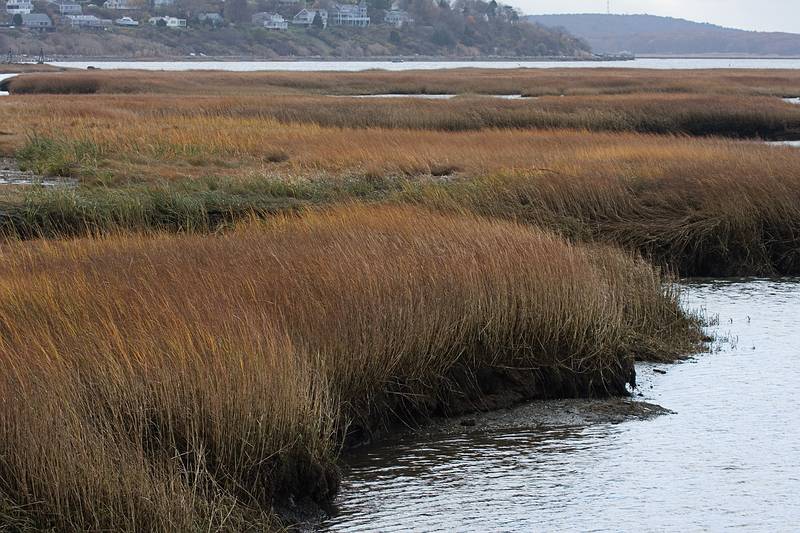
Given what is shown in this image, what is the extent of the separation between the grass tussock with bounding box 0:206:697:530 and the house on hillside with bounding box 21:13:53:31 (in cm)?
18081

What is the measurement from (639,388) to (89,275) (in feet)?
17.9

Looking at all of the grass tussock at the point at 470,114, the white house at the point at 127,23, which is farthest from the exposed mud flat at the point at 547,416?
the white house at the point at 127,23

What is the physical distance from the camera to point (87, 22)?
19012 cm

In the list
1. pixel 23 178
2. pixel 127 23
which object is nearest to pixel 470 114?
pixel 23 178

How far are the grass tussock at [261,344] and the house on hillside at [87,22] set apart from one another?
603 ft

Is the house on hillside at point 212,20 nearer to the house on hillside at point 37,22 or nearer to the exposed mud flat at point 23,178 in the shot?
the house on hillside at point 37,22

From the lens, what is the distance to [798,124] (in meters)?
36.0

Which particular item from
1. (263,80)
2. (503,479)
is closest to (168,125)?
(503,479)

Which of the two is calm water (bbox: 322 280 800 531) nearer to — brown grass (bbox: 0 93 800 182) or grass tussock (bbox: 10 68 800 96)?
brown grass (bbox: 0 93 800 182)

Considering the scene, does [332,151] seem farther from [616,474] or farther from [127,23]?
[127,23]

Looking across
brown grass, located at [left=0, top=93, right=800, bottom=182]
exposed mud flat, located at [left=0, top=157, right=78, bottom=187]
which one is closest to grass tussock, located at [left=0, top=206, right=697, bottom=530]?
exposed mud flat, located at [left=0, top=157, right=78, bottom=187]

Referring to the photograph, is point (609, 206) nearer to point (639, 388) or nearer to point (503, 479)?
Result: point (639, 388)

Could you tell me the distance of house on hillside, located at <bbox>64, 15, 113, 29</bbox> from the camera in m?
187

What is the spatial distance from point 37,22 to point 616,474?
621ft
